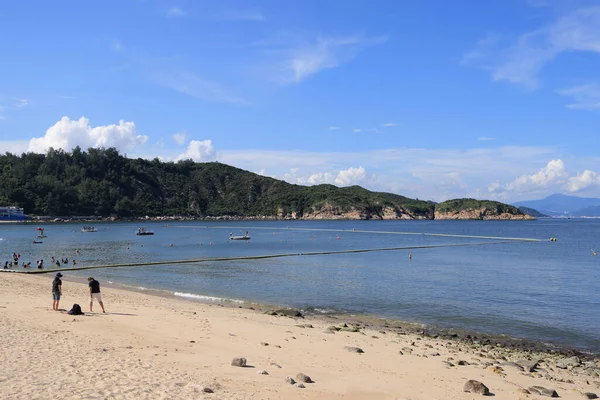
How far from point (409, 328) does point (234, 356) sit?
11099 mm

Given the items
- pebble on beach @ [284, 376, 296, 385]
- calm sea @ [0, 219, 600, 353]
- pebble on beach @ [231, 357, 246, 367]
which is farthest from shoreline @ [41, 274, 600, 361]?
pebble on beach @ [284, 376, 296, 385]

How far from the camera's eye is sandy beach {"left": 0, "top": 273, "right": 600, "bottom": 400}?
10812 mm

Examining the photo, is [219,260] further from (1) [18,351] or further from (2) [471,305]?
(1) [18,351]

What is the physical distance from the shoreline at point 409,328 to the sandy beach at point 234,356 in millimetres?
953

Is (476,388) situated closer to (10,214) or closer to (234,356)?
(234,356)

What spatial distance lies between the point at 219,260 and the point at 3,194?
184169 mm

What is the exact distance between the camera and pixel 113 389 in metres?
10.2

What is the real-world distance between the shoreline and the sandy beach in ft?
3.13

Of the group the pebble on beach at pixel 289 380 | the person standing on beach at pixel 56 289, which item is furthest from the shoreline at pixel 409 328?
the pebble on beach at pixel 289 380

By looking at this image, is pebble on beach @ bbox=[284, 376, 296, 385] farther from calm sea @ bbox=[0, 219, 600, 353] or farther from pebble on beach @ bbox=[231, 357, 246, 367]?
calm sea @ bbox=[0, 219, 600, 353]

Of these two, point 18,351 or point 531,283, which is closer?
point 18,351

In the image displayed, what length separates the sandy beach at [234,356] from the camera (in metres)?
10.8

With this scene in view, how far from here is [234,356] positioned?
47.1 ft

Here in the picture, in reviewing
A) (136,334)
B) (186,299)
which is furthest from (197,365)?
(186,299)
